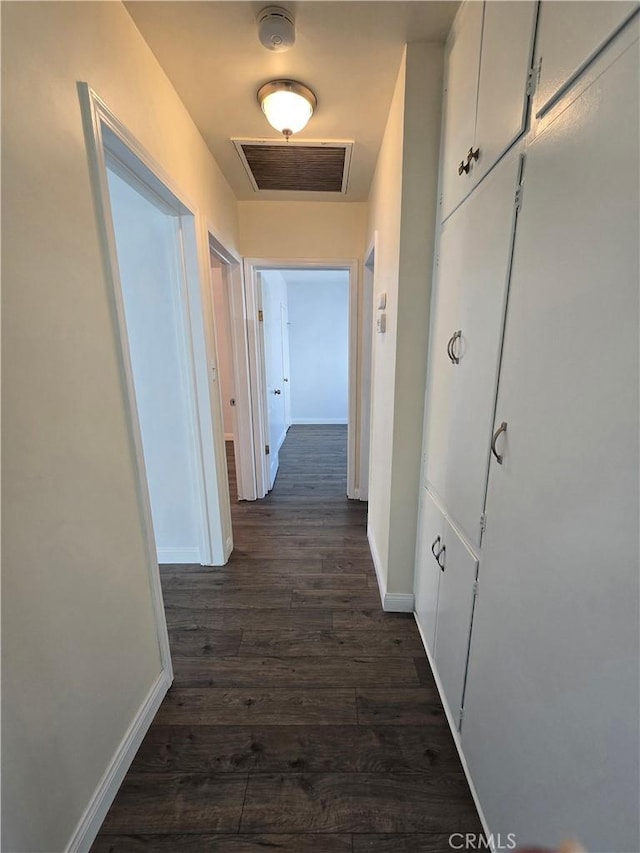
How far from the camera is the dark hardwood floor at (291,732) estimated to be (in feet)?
3.36

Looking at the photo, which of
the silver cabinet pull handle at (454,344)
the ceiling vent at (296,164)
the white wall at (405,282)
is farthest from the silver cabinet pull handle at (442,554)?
the ceiling vent at (296,164)

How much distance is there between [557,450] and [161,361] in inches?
77.6

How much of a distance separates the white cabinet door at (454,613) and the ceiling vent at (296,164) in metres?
2.19

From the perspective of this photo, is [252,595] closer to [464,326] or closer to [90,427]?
[90,427]

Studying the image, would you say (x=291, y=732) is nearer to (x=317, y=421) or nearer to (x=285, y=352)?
(x=285, y=352)

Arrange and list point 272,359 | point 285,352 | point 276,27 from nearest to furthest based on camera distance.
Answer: point 276,27 → point 272,359 → point 285,352

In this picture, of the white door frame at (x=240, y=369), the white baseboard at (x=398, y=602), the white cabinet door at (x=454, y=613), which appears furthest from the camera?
the white door frame at (x=240, y=369)

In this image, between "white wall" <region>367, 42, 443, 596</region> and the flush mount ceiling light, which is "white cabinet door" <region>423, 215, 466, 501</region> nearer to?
"white wall" <region>367, 42, 443, 596</region>

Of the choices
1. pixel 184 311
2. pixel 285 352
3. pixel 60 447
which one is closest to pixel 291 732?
pixel 60 447

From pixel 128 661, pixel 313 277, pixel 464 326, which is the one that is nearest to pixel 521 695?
pixel 464 326

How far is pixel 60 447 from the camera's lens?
34.4 inches

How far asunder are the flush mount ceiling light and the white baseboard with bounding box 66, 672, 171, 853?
2.53m

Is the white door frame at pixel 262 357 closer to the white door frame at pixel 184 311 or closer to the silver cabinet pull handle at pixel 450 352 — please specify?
the white door frame at pixel 184 311

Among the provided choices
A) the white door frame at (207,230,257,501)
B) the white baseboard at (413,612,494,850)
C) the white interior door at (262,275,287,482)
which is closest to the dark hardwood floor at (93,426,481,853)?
the white baseboard at (413,612,494,850)
